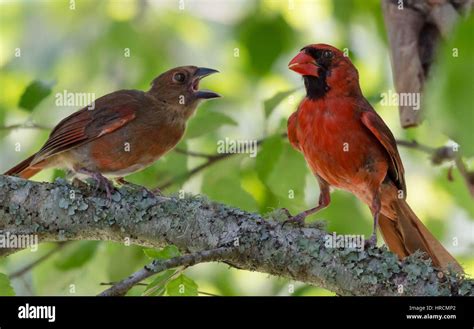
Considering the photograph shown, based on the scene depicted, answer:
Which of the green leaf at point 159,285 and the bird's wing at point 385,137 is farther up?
the bird's wing at point 385,137

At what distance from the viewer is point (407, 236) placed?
4.09 meters

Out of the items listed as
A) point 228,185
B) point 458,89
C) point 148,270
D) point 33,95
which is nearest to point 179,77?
point 228,185

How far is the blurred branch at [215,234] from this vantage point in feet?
10.6

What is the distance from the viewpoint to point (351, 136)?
3.96 metres

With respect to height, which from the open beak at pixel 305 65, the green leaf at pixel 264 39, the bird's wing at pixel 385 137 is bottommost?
the bird's wing at pixel 385 137

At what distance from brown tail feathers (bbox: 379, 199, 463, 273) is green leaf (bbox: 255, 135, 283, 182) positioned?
0.63 m

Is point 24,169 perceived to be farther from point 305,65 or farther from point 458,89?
point 458,89

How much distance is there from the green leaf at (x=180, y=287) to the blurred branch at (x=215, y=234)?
0.45 feet

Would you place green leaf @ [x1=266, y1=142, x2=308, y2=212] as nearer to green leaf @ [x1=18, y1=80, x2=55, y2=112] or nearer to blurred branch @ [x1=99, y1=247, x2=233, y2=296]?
green leaf @ [x1=18, y1=80, x2=55, y2=112]

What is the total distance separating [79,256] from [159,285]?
1880mm

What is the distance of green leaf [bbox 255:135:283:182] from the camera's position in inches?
173

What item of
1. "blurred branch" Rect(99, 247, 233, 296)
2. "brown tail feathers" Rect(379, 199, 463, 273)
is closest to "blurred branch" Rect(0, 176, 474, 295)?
"blurred branch" Rect(99, 247, 233, 296)

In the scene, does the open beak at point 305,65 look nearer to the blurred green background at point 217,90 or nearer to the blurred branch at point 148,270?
the blurred green background at point 217,90

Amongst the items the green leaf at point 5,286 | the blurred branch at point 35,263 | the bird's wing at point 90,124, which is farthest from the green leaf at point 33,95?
the green leaf at point 5,286
